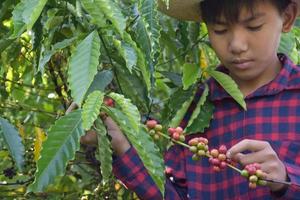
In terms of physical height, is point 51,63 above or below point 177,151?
above

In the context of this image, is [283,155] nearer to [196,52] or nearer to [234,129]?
[234,129]

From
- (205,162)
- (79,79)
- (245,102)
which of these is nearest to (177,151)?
(205,162)

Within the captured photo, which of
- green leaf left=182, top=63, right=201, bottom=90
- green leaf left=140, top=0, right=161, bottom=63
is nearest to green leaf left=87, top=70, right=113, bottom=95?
green leaf left=140, top=0, right=161, bottom=63

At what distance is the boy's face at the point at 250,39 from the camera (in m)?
1.43

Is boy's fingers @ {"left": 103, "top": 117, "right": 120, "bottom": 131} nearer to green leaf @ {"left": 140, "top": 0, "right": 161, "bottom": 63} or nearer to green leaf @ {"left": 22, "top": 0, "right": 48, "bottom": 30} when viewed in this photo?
green leaf @ {"left": 140, "top": 0, "right": 161, "bottom": 63}

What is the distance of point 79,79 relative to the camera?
1.11 metres

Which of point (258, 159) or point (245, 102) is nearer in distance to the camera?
point (258, 159)

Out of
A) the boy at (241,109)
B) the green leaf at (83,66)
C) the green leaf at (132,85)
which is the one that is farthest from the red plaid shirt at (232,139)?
the green leaf at (83,66)

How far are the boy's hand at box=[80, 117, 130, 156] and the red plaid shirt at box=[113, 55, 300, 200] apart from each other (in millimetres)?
17

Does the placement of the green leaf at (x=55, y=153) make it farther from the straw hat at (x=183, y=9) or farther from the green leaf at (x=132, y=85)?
the straw hat at (x=183, y=9)

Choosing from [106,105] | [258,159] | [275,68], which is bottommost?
[258,159]

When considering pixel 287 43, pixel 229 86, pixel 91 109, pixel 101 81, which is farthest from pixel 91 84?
pixel 287 43

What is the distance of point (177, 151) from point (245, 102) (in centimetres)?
20

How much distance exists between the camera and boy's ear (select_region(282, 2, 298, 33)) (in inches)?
61.3
